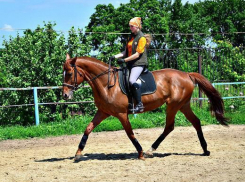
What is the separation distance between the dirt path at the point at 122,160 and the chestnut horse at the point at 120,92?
1.59 ft

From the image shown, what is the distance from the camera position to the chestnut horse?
7.73 meters

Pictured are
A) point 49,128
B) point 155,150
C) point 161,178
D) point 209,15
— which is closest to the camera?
point 161,178

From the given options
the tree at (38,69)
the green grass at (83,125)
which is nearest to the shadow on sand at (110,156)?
the green grass at (83,125)

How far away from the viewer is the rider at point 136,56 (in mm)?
7688

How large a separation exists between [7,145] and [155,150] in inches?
169

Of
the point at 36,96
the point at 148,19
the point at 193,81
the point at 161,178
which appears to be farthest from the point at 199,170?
the point at 148,19

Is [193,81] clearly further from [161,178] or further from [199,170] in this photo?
[161,178]

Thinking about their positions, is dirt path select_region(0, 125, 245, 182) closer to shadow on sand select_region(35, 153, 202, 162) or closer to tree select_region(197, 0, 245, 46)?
shadow on sand select_region(35, 153, 202, 162)

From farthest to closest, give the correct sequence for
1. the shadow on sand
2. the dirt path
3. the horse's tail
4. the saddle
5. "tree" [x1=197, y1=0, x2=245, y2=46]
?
"tree" [x1=197, y1=0, x2=245, y2=46] → the horse's tail → the shadow on sand → the saddle → the dirt path

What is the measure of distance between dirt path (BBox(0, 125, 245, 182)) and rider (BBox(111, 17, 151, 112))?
129 centimetres

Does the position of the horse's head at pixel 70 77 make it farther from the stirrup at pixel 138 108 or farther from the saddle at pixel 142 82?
the stirrup at pixel 138 108

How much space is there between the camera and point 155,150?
851 centimetres


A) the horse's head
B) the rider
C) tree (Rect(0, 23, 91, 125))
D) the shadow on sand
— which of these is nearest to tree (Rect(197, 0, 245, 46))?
tree (Rect(0, 23, 91, 125))

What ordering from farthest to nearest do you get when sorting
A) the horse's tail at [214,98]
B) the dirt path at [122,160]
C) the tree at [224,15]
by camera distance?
the tree at [224,15] → the horse's tail at [214,98] → the dirt path at [122,160]
